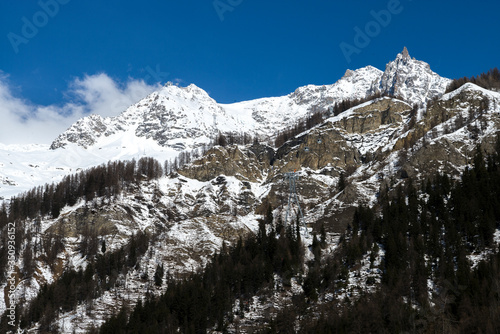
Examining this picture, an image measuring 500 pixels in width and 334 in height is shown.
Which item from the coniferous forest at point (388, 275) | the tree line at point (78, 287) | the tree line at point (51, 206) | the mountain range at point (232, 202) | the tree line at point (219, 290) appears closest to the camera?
the coniferous forest at point (388, 275)

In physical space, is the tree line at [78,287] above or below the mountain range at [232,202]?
below

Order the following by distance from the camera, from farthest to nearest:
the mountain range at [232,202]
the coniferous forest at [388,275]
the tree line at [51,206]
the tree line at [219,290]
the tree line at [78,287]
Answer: the tree line at [51,206] → the mountain range at [232,202] → the tree line at [78,287] → the tree line at [219,290] → the coniferous forest at [388,275]

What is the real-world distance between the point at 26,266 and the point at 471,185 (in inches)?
4515

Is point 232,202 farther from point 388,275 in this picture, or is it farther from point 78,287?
point 388,275

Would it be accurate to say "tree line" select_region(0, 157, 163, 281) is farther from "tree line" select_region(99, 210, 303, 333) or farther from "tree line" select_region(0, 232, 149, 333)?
"tree line" select_region(99, 210, 303, 333)

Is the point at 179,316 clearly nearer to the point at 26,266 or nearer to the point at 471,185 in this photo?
the point at 26,266

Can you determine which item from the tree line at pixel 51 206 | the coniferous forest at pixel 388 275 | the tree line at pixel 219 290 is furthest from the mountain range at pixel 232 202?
the tree line at pixel 219 290

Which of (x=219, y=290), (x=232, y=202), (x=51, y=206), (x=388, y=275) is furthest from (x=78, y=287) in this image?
(x=232, y=202)

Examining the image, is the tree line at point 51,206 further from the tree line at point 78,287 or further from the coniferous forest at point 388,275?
the coniferous forest at point 388,275

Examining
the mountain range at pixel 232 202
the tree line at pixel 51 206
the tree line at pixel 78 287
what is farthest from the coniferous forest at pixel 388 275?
the tree line at pixel 51 206

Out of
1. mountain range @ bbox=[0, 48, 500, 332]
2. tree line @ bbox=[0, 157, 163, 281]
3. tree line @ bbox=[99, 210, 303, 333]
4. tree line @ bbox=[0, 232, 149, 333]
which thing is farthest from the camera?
tree line @ bbox=[0, 157, 163, 281]

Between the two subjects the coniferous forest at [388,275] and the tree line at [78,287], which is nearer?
the coniferous forest at [388,275]

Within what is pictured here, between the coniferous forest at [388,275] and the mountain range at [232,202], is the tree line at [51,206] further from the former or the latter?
the coniferous forest at [388,275]

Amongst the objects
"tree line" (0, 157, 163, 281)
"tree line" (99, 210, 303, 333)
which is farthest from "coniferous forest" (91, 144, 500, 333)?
"tree line" (0, 157, 163, 281)
